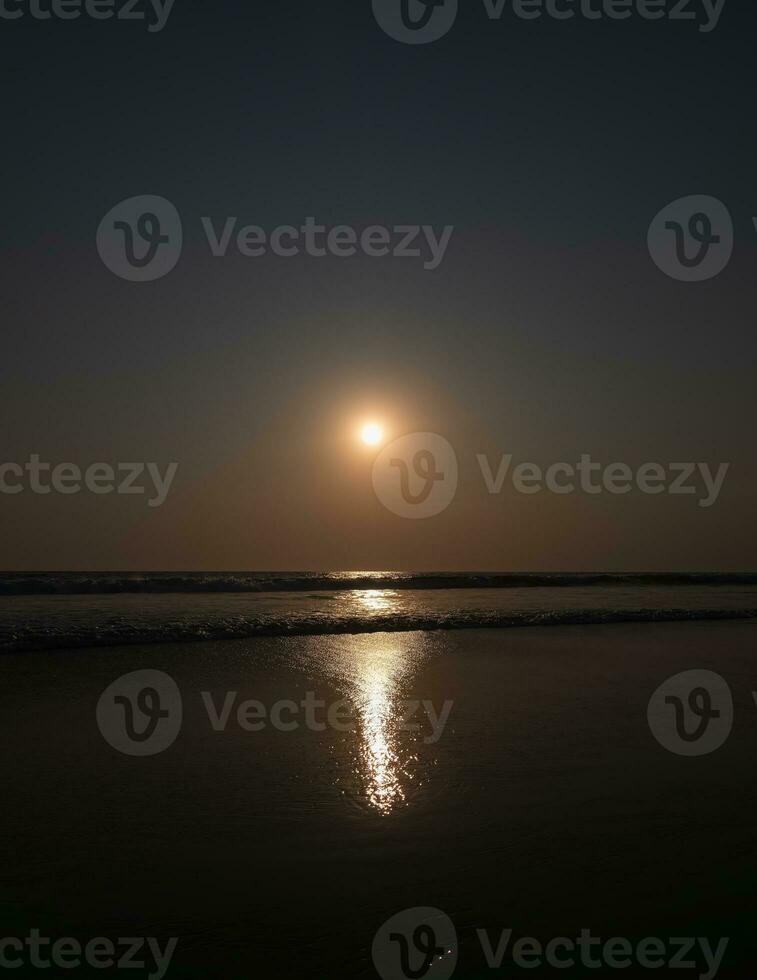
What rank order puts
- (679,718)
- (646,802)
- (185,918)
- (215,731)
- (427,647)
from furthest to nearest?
(427,647) < (679,718) < (215,731) < (646,802) < (185,918)

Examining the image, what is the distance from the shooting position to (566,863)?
3121mm

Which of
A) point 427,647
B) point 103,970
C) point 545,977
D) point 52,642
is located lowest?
point 545,977

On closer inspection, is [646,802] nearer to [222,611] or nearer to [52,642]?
[52,642]

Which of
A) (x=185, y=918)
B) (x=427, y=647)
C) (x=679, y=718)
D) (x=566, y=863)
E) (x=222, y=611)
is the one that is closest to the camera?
(x=185, y=918)

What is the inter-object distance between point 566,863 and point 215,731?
3233 mm

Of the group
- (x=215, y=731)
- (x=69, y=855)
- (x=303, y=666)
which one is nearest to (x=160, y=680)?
(x=303, y=666)
